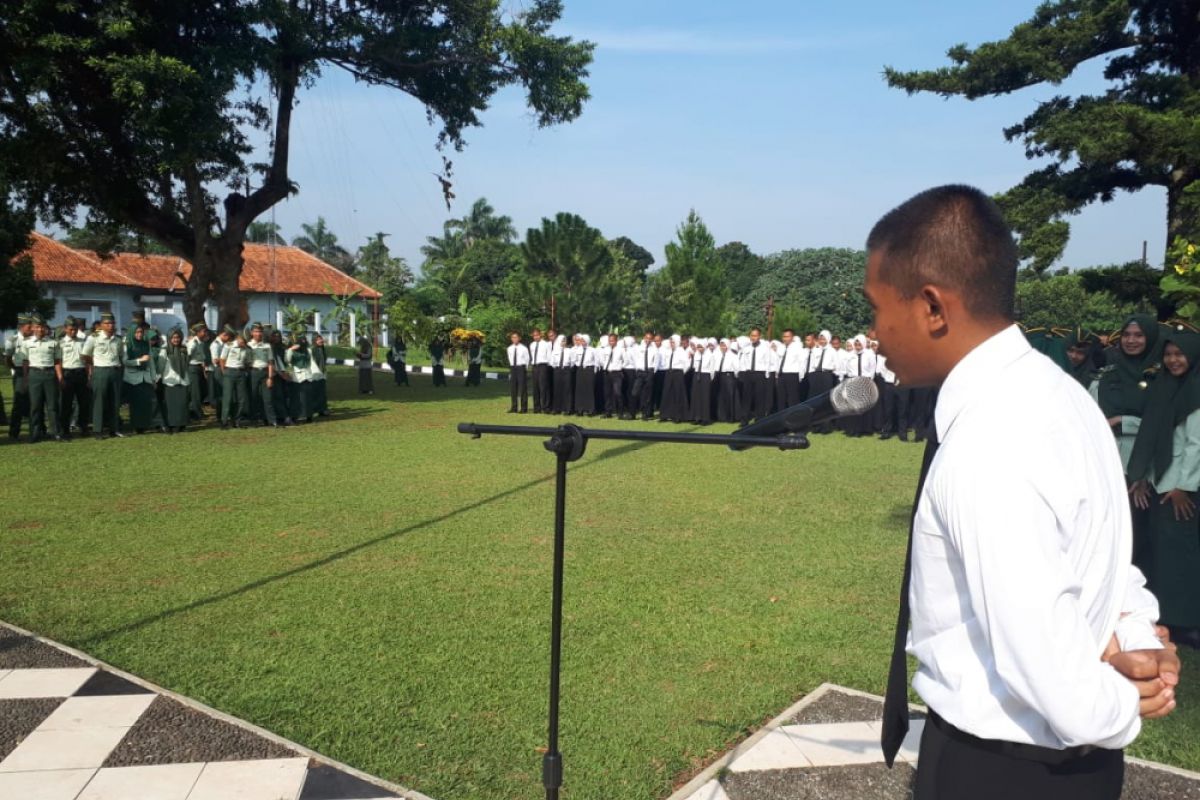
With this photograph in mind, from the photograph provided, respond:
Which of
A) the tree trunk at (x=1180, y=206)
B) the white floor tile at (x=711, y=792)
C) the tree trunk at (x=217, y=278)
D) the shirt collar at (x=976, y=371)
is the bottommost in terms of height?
the white floor tile at (x=711, y=792)

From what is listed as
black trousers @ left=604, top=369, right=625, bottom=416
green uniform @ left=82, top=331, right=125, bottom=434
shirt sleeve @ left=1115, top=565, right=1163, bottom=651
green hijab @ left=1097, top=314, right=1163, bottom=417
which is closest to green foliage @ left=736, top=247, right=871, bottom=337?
black trousers @ left=604, top=369, right=625, bottom=416

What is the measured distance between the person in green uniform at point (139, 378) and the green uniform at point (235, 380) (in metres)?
1.21

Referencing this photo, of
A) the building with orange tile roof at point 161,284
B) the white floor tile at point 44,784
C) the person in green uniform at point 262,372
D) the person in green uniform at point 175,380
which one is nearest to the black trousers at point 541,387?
the person in green uniform at point 262,372

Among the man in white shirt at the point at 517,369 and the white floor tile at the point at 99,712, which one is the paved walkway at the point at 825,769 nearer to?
the white floor tile at the point at 99,712

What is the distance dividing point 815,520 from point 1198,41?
1747 centimetres

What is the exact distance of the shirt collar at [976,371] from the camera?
1.48 m

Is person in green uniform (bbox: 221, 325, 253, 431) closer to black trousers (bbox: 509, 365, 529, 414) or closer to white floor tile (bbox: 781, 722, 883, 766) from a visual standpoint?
black trousers (bbox: 509, 365, 529, 414)

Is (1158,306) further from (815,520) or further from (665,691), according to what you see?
(665,691)

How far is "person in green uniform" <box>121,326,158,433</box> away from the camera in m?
14.9

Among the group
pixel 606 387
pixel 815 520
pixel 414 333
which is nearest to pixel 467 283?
pixel 414 333

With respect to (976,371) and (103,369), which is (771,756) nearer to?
(976,371)

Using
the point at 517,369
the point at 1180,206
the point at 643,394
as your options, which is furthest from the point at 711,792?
the point at 1180,206

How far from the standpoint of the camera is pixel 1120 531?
1499 mm

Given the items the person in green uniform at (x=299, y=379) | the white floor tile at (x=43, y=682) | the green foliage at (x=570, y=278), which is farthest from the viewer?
the green foliage at (x=570, y=278)
